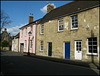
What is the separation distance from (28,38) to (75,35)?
589 inches

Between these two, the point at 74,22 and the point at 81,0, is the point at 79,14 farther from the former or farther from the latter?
the point at 81,0

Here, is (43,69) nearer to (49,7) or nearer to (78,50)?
(78,50)

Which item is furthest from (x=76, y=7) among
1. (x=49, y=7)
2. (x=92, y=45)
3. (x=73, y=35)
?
(x=49, y=7)

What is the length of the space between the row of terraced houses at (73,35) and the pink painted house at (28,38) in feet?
5.56

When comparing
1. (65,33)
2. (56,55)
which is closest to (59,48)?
(56,55)

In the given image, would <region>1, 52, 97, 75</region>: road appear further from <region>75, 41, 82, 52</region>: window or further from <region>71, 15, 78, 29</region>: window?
<region>71, 15, 78, 29</region>: window

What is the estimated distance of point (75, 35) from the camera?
611 inches

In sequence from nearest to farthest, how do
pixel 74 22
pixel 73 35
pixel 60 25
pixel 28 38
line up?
pixel 73 35, pixel 74 22, pixel 60 25, pixel 28 38

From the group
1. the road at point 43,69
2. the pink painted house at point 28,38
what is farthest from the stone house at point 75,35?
the road at point 43,69

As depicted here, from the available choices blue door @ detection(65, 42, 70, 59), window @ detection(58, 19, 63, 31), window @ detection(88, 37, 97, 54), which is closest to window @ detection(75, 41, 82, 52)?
window @ detection(88, 37, 97, 54)

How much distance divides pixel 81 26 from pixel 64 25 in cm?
312

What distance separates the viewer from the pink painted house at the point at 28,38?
82.3 ft

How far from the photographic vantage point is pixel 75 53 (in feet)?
50.3

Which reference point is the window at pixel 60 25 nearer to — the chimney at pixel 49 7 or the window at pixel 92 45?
the window at pixel 92 45
